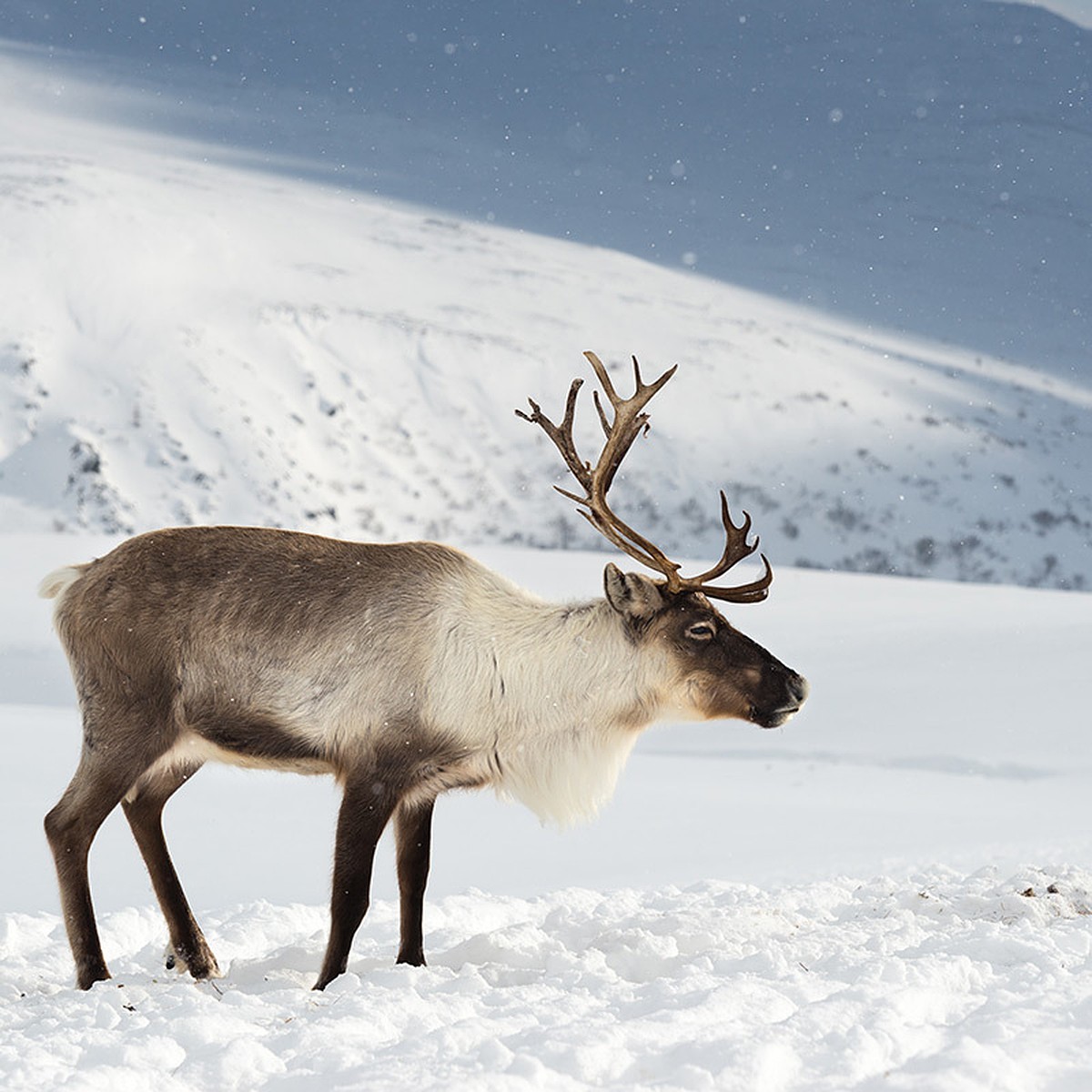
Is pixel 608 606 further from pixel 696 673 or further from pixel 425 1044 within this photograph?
→ pixel 425 1044

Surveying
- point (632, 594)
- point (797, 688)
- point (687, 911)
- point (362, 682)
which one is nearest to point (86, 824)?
point (362, 682)

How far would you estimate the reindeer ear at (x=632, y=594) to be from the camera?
4.34 m

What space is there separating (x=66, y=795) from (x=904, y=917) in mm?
2533

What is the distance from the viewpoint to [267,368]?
2198 cm

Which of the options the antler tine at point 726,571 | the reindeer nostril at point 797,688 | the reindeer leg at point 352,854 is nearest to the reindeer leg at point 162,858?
the reindeer leg at point 352,854

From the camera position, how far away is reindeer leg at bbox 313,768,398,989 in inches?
161

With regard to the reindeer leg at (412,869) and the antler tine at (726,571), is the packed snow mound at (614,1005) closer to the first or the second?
the reindeer leg at (412,869)

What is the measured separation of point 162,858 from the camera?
179 inches

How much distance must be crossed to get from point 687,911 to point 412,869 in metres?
0.98

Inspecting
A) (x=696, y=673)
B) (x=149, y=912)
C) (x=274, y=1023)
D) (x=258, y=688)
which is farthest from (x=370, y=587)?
(x=149, y=912)

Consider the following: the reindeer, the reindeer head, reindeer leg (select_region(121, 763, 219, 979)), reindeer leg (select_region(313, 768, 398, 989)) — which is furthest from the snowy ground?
the reindeer head

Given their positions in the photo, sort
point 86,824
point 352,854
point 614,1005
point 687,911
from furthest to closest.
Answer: point 687,911, point 86,824, point 352,854, point 614,1005

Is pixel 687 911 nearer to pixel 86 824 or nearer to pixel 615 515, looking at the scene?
pixel 615 515

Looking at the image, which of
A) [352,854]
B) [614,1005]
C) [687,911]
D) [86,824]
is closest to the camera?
[614,1005]
